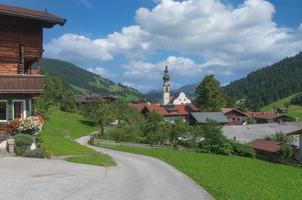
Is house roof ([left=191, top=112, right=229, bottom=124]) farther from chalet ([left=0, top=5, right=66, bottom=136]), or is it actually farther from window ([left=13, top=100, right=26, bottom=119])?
window ([left=13, top=100, right=26, bottom=119])

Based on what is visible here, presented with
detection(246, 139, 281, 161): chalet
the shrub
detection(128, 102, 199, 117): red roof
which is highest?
detection(128, 102, 199, 117): red roof

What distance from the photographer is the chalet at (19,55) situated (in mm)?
31766

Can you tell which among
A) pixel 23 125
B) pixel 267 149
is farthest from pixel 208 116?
pixel 23 125

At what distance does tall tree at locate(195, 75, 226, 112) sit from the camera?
116m

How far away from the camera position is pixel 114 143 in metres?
61.9

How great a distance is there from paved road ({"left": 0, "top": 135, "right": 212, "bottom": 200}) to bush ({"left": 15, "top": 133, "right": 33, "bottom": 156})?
1.62 m

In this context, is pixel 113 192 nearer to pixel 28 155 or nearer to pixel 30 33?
pixel 28 155

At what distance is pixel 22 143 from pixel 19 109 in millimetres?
5082

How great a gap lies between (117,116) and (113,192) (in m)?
71.2

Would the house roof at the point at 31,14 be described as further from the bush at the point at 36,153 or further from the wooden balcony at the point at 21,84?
the bush at the point at 36,153

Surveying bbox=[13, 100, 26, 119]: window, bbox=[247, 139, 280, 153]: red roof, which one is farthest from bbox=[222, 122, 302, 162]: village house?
bbox=[13, 100, 26, 119]: window

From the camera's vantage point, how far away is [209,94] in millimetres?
118562

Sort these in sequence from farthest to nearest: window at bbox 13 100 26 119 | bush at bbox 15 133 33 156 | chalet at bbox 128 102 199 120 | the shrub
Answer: chalet at bbox 128 102 199 120
window at bbox 13 100 26 119
the shrub
bush at bbox 15 133 33 156

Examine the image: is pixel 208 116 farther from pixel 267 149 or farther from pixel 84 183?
pixel 84 183
